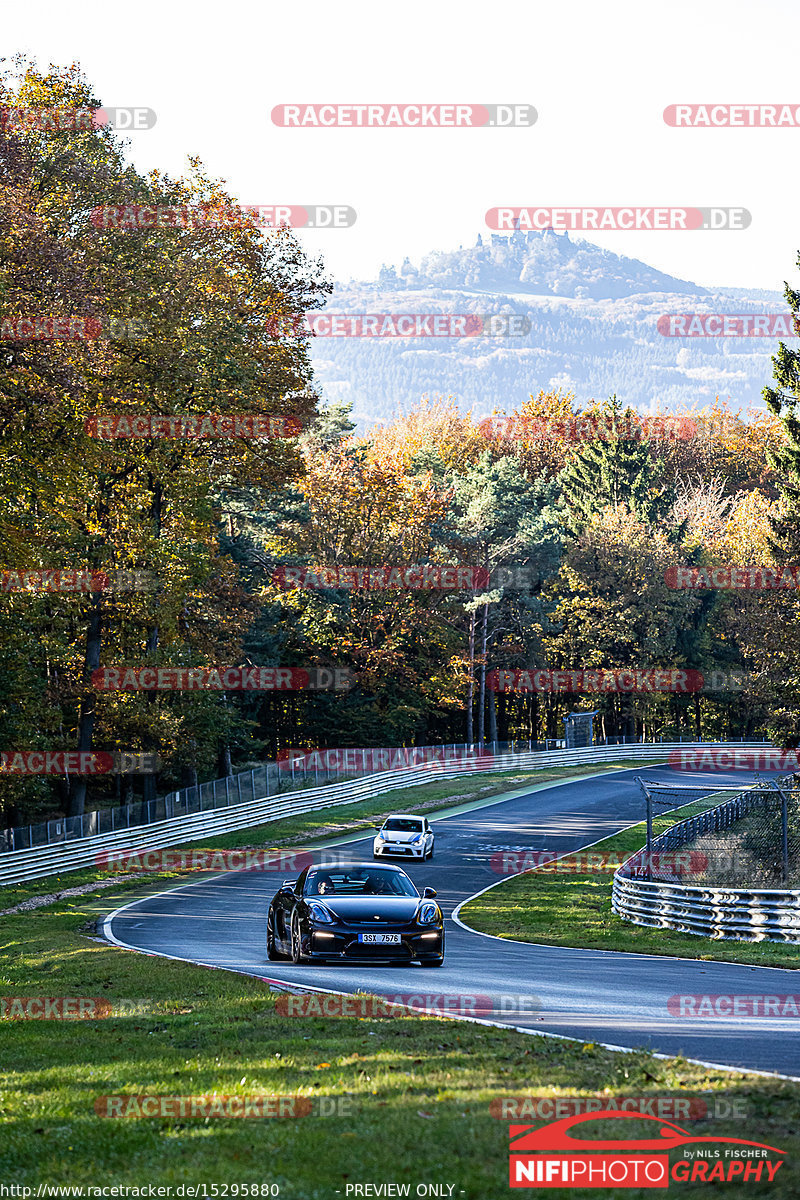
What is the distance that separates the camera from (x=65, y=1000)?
13.3 meters

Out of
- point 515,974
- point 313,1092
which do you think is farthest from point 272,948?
point 313,1092

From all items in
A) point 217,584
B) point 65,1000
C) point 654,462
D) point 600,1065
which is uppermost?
point 654,462

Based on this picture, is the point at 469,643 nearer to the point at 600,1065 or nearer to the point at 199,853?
the point at 199,853

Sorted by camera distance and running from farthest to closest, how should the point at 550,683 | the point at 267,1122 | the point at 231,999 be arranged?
1. the point at 550,683
2. the point at 231,999
3. the point at 267,1122

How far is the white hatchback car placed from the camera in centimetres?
3628

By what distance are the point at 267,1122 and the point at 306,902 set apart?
879 centimetres

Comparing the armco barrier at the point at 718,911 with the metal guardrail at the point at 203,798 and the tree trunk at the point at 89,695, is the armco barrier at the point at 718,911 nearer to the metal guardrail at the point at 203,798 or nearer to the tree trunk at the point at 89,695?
the metal guardrail at the point at 203,798

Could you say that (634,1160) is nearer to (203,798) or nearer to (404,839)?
(404,839)

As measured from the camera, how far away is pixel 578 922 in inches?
967

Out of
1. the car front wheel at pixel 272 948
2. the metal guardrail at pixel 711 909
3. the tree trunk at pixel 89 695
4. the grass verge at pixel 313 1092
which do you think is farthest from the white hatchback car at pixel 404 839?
the grass verge at pixel 313 1092

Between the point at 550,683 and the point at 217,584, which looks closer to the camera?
the point at 217,584

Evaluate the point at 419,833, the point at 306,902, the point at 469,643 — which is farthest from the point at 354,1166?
the point at 469,643

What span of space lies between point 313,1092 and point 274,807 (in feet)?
126

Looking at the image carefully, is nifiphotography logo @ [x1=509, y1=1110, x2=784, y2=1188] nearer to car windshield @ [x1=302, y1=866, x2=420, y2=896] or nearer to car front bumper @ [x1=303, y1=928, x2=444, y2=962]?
car front bumper @ [x1=303, y1=928, x2=444, y2=962]
